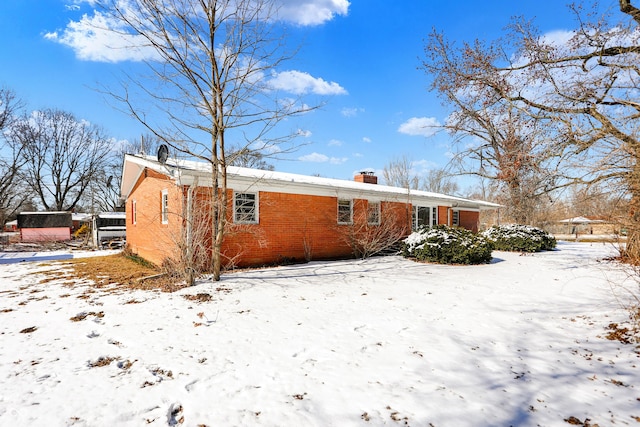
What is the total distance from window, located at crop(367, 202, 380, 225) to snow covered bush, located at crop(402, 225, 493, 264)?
232 centimetres

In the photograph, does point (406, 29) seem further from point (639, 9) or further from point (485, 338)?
point (485, 338)

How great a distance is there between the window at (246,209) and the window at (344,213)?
4045 millimetres

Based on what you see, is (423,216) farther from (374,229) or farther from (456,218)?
(456,218)

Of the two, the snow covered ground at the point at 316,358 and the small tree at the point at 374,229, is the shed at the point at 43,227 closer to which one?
the snow covered ground at the point at 316,358

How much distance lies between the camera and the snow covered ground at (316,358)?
292 cm

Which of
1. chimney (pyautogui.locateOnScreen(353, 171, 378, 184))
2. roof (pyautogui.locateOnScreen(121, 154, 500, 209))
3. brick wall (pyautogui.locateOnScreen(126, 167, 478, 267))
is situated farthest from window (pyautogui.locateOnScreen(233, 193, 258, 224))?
chimney (pyautogui.locateOnScreen(353, 171, 378, 184))

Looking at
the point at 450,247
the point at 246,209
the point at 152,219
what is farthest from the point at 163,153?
the point at 450,247

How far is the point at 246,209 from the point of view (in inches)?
429

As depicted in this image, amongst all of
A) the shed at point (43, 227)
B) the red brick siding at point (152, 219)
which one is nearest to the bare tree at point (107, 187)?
the shed at point (43, 227)

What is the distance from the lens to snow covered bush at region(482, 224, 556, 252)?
16703mm

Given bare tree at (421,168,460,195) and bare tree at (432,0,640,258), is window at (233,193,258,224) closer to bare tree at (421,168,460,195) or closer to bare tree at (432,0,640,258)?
bare tree at (432,0,640,258)

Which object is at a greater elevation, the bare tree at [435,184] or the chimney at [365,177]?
the bare tree at [435,184]

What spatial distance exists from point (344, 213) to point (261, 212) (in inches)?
159

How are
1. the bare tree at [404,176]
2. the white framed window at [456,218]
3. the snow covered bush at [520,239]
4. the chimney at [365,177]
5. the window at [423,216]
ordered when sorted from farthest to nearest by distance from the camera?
the bare tree at [404,176], the white framed window at [456,218], the chimney at [365,177], the window at [423,216], the snow covered bush at [520,239]
